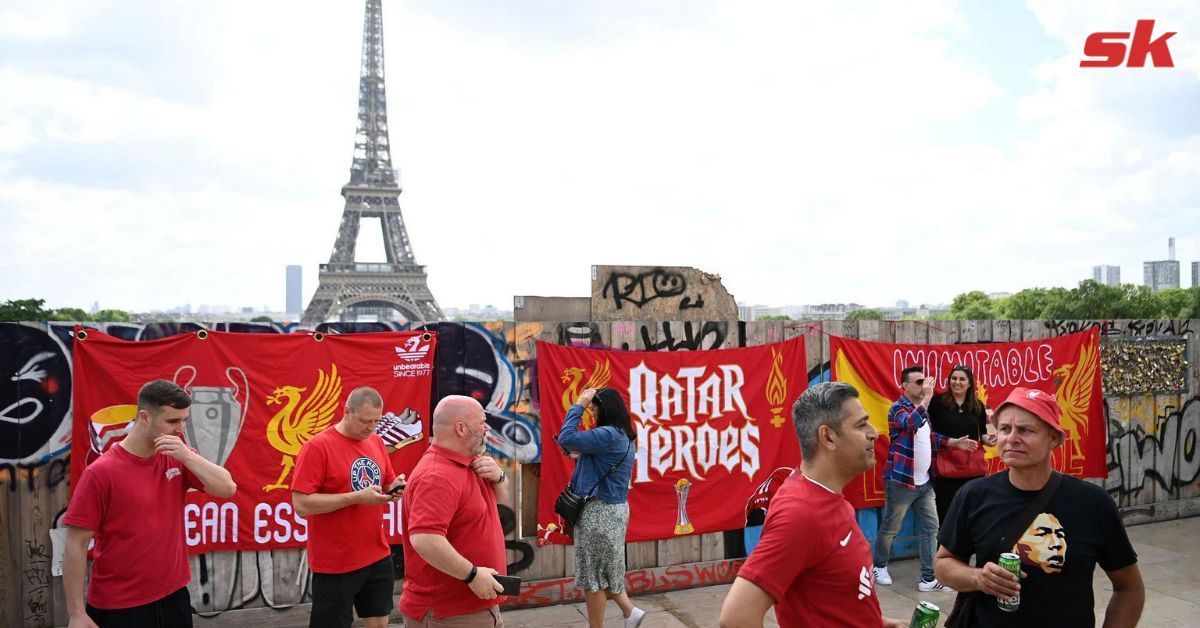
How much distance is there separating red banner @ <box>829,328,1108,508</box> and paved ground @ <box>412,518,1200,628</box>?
0.93 m

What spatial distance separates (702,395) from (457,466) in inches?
130

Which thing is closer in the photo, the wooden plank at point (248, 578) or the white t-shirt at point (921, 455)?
the wooden plank at point (248, 578)

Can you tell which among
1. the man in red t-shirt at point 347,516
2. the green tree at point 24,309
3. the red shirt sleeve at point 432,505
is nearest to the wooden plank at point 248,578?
the man in red t-shirt at point 347,516

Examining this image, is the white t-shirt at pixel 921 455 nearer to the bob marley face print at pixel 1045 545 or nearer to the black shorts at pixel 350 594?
the bob marley face print at pixel 1045 545

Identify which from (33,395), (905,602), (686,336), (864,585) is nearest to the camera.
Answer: (864,585)

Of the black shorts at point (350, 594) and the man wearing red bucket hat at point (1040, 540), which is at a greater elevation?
the man wearing red bucket hat at point (1040, 540)

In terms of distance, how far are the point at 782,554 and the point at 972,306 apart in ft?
226

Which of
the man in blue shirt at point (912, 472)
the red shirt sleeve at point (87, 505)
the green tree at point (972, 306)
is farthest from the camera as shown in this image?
the green tree at point (972, 306)

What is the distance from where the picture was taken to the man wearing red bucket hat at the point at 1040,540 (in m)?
2.78

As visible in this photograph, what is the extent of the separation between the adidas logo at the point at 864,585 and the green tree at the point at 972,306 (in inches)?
2545

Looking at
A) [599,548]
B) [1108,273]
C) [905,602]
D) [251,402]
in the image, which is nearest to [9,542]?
[251,402]

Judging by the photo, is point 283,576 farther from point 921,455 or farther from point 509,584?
point 921,455

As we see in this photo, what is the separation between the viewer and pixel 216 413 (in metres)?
5.24

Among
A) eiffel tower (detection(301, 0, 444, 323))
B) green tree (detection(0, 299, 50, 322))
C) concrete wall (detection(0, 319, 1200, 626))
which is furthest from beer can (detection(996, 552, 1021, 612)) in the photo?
eiffel tower (detection(301, 0, 444, 323))
